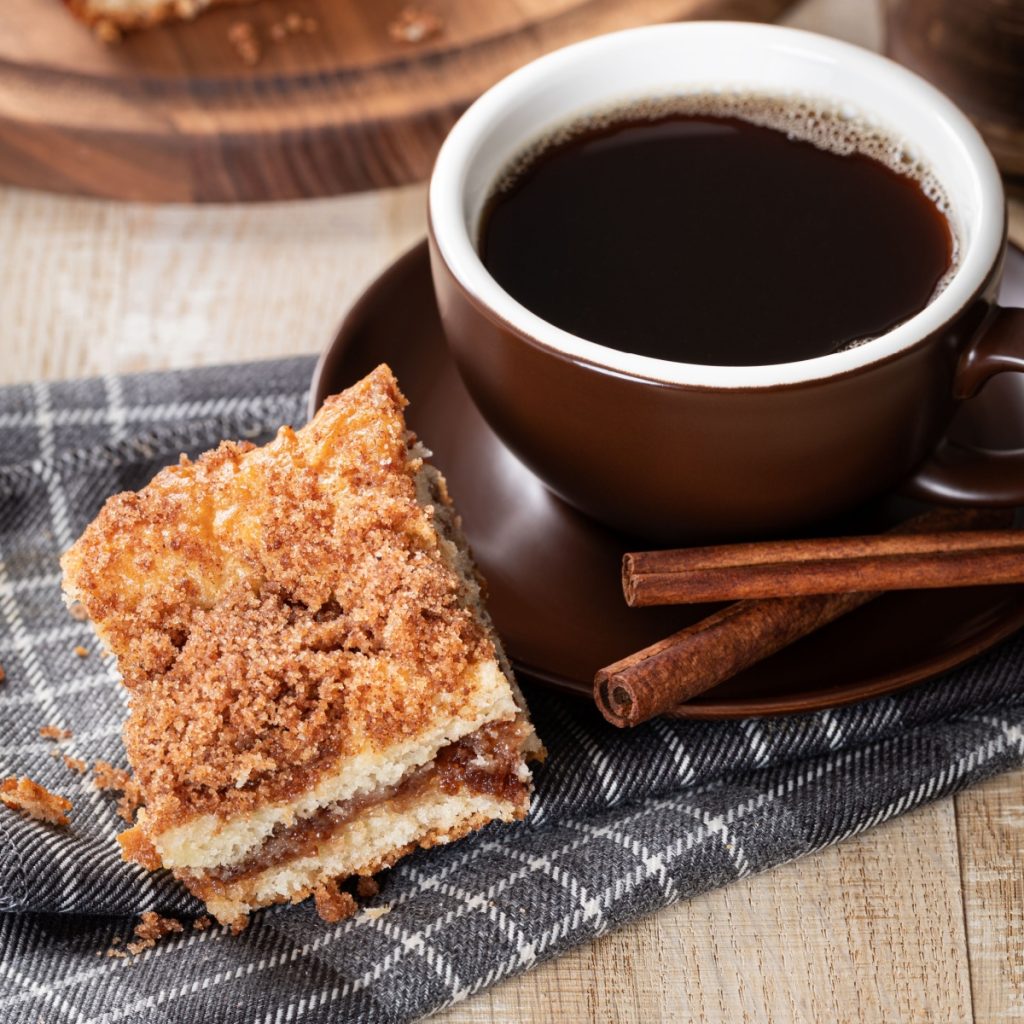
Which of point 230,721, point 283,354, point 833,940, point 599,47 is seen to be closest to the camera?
point 230,721

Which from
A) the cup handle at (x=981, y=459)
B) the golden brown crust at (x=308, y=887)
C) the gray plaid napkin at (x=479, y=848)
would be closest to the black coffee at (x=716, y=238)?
the cup handle at (x=981, y=459)

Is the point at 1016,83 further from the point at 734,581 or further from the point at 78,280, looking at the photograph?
the point at 78,280

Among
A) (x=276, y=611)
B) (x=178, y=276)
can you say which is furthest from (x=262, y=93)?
(x=276, y=611)

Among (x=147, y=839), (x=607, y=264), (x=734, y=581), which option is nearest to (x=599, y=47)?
(x=607, y=264)

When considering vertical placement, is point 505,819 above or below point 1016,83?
below

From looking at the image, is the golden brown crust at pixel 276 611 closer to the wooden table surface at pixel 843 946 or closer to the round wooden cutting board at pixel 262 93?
the wooden table surface at pixel 843 946
